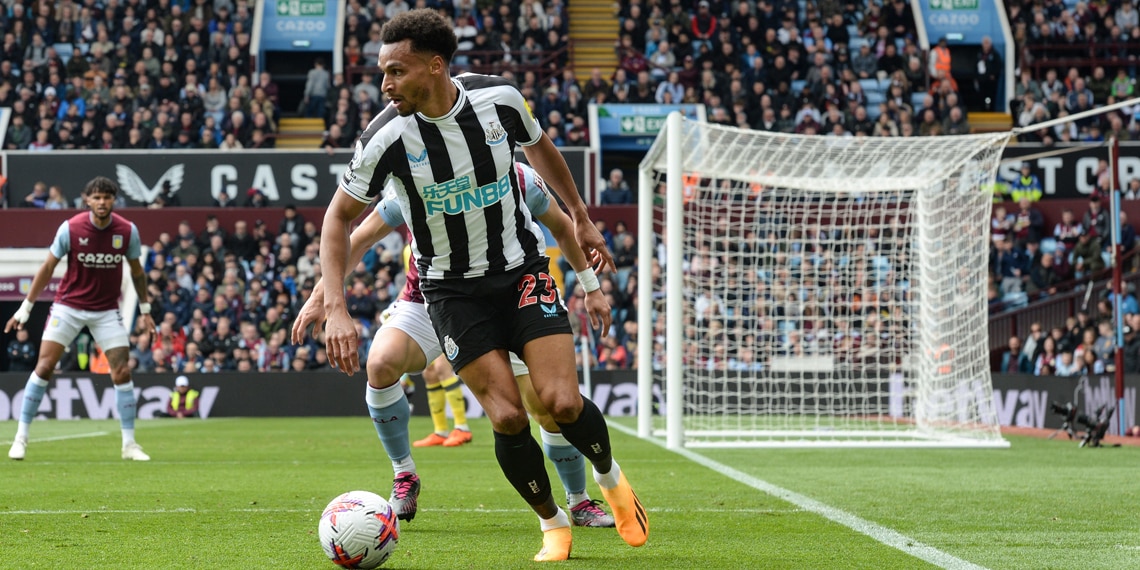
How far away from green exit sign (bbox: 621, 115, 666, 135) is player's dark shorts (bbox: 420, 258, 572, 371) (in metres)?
20.0

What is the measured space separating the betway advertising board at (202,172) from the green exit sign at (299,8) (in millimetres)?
6831

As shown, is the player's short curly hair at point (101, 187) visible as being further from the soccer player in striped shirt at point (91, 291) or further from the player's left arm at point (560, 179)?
the player's left arm at point (560, 179)

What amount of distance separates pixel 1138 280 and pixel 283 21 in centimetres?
1808

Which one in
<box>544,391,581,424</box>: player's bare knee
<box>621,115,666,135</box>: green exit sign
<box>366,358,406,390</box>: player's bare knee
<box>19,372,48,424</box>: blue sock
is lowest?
<box>19,372,48,424</box>: blue sock

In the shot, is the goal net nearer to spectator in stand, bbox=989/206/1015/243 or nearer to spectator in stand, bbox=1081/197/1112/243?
spectator in stand, bbox=989/206/1015/243

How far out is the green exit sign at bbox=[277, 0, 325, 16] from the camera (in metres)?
28.6

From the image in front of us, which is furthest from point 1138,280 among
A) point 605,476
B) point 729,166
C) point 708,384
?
point 605,476

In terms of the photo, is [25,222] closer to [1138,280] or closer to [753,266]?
[753,266]

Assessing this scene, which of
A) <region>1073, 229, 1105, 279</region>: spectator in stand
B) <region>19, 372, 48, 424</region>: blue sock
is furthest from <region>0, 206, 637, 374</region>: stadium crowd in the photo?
<region>19, 372, 48, 424</region>: blue sock

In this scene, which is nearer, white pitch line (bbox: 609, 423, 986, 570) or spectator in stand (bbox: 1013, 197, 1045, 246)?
white pitch line (bbox: 609, 423, 986, 570)

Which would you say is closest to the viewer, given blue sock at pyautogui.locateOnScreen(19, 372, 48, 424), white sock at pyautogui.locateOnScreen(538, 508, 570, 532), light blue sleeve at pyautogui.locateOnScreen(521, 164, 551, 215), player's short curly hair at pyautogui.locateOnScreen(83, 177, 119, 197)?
white sock at pyautogui.locateOnScreen(538, 508, 570, 532)

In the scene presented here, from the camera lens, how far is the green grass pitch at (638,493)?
512 centimetres

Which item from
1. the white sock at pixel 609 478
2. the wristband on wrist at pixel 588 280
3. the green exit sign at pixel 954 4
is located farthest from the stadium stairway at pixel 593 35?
the white sock at pixel 609 478

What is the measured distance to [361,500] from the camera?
507cm
